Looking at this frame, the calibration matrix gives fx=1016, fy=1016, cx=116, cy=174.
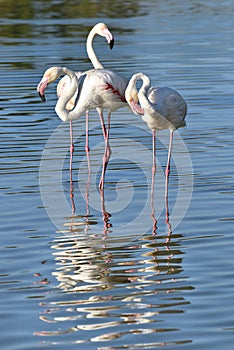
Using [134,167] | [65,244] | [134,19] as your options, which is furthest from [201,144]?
[134,19]

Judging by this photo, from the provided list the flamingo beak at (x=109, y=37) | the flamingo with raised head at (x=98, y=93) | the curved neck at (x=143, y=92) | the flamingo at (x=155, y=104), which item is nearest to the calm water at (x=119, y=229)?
the flamingo at (x=155, y=104)

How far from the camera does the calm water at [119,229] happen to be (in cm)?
629

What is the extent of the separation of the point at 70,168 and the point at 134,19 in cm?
1837

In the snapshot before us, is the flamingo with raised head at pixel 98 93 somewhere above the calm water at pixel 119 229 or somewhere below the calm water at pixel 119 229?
above

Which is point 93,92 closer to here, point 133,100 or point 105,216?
point 133,100

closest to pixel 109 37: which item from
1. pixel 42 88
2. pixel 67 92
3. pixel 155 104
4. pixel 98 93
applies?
pixel 98 93

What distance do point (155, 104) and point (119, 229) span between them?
175 cm

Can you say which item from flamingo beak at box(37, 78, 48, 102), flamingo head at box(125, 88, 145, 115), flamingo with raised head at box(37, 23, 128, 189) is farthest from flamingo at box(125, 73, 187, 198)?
flamingo beak at box(37, 78, 48, 102)

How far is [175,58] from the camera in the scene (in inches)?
775

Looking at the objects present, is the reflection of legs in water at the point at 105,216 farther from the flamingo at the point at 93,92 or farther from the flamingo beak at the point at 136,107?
the flamingo beak at the point at 136,107

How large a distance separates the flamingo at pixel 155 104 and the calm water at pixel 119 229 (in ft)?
1.98

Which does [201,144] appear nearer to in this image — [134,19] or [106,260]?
[106,260]

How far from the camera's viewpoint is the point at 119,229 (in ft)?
29.0

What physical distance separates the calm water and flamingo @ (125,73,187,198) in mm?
604
